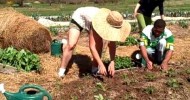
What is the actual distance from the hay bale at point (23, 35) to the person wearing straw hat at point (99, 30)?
1.63 metres

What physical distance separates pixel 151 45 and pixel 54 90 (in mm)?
2184

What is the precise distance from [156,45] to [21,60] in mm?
2387

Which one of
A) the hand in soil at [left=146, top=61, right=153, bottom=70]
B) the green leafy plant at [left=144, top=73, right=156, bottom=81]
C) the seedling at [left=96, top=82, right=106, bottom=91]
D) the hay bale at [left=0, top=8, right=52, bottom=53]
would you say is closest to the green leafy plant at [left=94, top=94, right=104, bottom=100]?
the seedling at [left=96, top=82, right=106, bottom=91]

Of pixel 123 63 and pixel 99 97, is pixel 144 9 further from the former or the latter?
pixel 99 97

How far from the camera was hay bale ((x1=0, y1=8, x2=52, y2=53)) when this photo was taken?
29.1ft

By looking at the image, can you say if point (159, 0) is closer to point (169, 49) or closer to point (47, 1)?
point (169, 49)

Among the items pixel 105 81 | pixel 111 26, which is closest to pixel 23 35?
pixel 105 81

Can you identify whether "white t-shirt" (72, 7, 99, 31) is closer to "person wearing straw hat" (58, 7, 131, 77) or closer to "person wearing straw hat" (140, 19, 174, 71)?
"person wearing straw hat" (58, 7, 131, 77)

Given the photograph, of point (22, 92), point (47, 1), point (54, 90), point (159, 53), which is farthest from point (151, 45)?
point (47, 1)

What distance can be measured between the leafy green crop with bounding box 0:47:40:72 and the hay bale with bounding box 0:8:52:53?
1.12 m

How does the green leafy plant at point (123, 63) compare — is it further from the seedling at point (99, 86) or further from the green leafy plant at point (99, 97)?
the green leafy plant at point (99, 97)

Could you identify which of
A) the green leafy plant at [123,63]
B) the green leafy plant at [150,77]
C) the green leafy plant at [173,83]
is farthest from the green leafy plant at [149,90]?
the green leafy plant at [123,63]

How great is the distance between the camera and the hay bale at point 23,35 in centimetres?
886

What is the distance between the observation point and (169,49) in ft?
25.8
